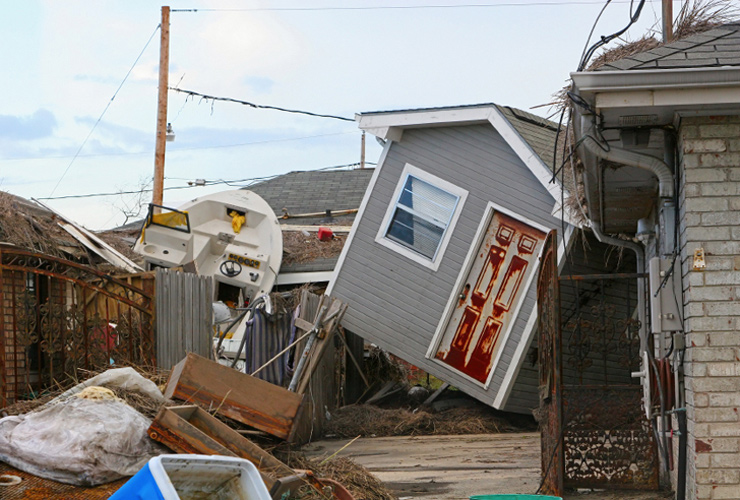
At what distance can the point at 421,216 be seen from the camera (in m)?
13.6

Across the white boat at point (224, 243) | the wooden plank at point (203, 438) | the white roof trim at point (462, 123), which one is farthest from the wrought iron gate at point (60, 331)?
the white boat at point (224, 243)

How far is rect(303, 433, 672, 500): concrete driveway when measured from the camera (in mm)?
7832

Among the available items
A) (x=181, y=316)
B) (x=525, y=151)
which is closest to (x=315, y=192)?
(x=525, y=151)

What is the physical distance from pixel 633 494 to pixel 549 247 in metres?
2.25

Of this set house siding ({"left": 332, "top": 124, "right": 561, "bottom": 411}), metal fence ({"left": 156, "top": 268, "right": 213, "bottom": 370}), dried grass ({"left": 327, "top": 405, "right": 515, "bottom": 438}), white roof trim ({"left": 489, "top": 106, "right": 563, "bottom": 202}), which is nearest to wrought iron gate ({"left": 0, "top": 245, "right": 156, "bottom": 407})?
metal fence ({"left": 156, "top": 268, "right": 213, "bottom": 370})

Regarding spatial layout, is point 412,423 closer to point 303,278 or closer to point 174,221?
point 303,278

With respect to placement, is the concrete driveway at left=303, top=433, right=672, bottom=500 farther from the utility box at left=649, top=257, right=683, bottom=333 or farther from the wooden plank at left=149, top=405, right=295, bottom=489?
the utility box at left=649, top=257, right=683, bottom=333

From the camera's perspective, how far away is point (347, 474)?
287 inches

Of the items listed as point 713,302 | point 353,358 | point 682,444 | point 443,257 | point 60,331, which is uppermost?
point 443,257

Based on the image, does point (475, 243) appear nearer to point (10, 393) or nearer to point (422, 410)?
point (422, 410)

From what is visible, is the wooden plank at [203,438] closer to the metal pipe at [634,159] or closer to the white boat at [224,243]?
the metal pipe at [634,159]

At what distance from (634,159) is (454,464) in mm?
4564

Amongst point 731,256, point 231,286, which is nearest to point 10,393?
point 731,256

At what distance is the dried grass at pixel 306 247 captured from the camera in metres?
18.1
